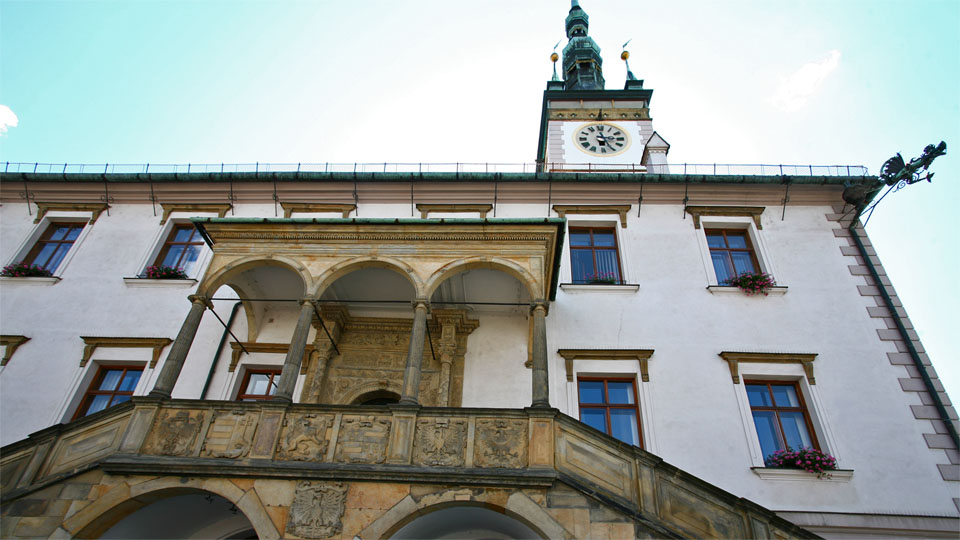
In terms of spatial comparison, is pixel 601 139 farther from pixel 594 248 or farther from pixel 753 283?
pixel 753 283

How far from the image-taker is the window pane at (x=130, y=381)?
36.0 feet

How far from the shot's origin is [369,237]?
397 inches

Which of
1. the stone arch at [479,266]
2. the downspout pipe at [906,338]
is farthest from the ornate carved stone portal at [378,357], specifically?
the downspout pipe at [906,338]

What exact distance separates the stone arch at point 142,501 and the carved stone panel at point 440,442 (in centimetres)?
210

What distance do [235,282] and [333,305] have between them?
1.87 m

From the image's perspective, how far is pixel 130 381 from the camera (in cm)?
1106

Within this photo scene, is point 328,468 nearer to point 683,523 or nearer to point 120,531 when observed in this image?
point 120,531

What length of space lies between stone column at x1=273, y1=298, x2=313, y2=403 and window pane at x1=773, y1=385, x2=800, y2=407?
27.4 feet

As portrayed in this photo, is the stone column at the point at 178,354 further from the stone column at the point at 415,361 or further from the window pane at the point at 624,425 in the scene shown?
the window pane at the point at 624,425

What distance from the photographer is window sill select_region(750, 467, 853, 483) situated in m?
9.28

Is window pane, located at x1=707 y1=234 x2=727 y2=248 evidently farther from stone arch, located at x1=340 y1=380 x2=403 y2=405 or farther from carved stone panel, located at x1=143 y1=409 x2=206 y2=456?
carved stone panel, located at x1=143 y1=409 x2=206 y2=456

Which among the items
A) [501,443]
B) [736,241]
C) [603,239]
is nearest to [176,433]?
[501,443]

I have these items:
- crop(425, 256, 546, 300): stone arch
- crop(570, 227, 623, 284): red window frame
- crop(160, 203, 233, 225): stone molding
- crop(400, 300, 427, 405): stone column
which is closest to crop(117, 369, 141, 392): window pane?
crop(160, 203, 233, 225): stone molding

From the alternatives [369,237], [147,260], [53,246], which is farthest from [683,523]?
[53,246]
